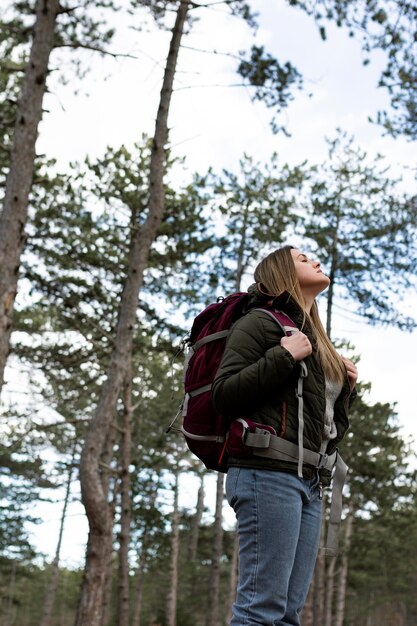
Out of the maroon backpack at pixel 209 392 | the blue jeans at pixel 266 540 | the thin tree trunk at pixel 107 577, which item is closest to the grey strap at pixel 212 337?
the maroon backpack at pixel 209 392

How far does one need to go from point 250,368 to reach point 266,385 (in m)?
0.08

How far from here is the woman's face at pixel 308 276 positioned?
3135mm

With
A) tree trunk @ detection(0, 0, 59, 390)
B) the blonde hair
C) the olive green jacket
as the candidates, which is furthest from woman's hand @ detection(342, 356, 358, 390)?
tree trunk @ detection(0, 0, 59, 390)

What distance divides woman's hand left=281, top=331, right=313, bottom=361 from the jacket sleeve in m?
0.03

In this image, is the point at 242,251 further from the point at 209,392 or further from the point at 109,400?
the point at 209,392

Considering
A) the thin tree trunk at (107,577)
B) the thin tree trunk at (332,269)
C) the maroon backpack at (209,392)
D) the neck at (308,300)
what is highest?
the thin tree trunk at (332,269)

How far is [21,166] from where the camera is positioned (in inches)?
358

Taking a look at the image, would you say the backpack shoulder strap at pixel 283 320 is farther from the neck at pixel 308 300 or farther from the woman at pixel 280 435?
the neck at pixel 308 300

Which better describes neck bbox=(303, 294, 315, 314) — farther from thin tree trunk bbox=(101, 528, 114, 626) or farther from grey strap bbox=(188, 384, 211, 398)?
thin tree trunk bbox=(101, 528, 114, 626)

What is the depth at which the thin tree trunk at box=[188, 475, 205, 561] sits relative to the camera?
37.4 m

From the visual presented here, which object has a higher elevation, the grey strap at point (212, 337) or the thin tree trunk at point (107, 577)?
the grey strap at point (212, 337)

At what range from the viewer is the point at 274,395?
9.09 feet

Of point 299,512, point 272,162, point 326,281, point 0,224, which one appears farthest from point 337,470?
point 272,162

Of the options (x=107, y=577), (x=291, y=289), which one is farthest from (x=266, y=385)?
(x=107, y=577)
